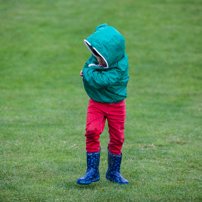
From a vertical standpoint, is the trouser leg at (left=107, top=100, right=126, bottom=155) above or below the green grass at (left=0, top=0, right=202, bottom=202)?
above

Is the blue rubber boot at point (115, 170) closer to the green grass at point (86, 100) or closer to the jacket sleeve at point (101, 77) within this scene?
the green grass at point (86, 100)

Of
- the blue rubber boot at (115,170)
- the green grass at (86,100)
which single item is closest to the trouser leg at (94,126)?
the blue rubber boot at (115,170)

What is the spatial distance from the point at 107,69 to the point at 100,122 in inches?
27.3

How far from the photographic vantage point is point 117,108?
4617 mm

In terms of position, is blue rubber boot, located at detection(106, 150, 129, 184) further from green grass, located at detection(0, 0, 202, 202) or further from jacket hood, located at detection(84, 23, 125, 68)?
jacket hood, located at detection(84, 23, 125, 68)

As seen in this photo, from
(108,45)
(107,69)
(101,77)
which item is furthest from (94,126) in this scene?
(108,45)

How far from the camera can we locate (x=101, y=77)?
14.1ft

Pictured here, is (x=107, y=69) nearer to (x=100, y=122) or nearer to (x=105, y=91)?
(x=105, y=91)

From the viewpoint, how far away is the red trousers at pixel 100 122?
176 inches

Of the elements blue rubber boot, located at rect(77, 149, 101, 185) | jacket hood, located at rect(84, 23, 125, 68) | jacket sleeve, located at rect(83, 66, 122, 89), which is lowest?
blue rubber boot, located at rect(77, 149, 101, 185)

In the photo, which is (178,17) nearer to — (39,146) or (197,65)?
(197,65)

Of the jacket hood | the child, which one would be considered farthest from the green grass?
the jacket hood

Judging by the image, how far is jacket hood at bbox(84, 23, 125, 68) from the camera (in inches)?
167

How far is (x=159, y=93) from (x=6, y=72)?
5.64 metres
